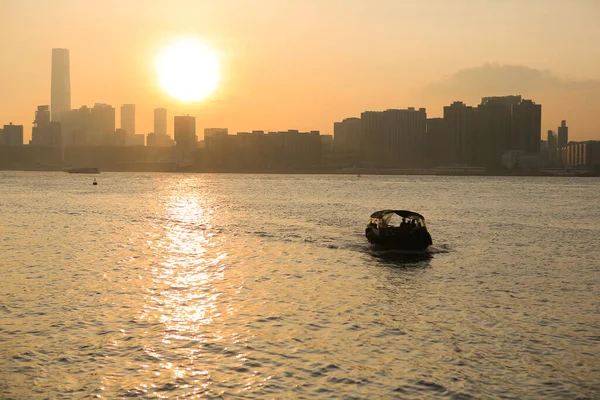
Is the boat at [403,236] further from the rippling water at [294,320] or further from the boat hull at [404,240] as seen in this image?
the rippling water at [294,320]

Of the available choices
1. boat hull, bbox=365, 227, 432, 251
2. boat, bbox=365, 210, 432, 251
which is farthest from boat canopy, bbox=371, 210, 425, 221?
boat hull, bbox=365, 227, 432, 251

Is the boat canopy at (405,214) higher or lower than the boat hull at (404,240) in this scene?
higher

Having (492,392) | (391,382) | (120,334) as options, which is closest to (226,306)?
(120,334)

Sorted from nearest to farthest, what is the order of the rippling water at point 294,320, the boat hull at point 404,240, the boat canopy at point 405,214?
the rippling water at point 294,320 → the boat hull at point 404,240 → the boat canopy at point 405,214

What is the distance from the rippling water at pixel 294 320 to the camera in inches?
845

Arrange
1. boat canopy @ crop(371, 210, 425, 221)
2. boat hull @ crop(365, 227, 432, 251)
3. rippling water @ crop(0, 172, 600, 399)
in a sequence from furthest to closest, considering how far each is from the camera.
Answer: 1. boat canopy @ crop(371, 210, 425, 221)
2. boat hull @ crop(365, 227, 432, 251)
3. rippling water @ crop(0, 172, 600, 399)

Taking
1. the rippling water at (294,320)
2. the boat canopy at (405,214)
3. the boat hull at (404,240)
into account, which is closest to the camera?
the rippling water at (294,320)

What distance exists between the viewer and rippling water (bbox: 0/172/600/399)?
2147cm

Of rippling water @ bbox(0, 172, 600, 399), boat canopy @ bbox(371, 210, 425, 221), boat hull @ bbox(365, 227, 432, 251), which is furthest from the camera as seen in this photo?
boat canopy @ bbox(371, 210, 425, 221)

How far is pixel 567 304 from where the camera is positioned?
114 ft

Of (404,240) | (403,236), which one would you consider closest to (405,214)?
(403,236)

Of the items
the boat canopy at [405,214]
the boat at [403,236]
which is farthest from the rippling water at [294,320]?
the boat canopy at [405,214]

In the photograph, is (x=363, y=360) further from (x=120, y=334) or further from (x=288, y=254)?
(x=288, y=254)

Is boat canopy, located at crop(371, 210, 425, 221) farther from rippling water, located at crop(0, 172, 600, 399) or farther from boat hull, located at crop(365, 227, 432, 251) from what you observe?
rippling water, located at crop(0, 172, 600, 399)
